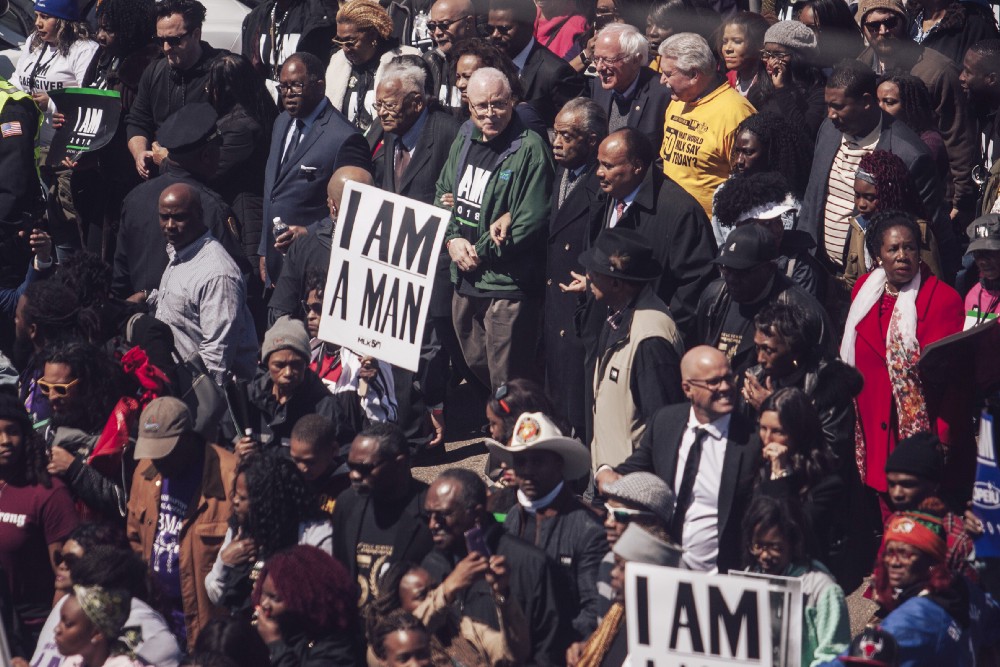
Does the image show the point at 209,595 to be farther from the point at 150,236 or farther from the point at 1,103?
the point at 1,103

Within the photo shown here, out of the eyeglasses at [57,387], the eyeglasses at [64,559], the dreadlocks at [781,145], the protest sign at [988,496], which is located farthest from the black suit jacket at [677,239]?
the eyeglasses at [64,559]

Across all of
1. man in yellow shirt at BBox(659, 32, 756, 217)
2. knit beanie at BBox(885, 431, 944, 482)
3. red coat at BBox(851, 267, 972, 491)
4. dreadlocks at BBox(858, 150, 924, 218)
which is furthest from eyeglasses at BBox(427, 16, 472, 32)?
knit beanie at BBox(885, 431, 944, 482)

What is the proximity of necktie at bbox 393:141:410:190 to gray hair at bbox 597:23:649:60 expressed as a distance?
1.46 m

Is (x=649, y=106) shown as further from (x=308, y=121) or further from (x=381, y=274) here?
(x=308, y=121)

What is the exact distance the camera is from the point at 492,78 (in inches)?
406

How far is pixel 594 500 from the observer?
888cm

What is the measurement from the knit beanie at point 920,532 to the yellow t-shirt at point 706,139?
341 centimetres

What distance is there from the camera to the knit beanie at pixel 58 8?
13.1m

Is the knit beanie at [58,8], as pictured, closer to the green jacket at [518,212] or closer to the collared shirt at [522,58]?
the collared shirt at [522,58]

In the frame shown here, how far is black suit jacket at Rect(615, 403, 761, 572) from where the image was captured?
7820 mm

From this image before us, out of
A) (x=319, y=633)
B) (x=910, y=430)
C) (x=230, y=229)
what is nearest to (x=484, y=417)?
(x=230, y=229)

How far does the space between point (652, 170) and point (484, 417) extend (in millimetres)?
2695

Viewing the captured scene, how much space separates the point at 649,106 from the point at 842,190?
1423 millimetres

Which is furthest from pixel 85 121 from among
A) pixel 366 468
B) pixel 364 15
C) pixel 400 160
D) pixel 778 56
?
pixel 366 468
